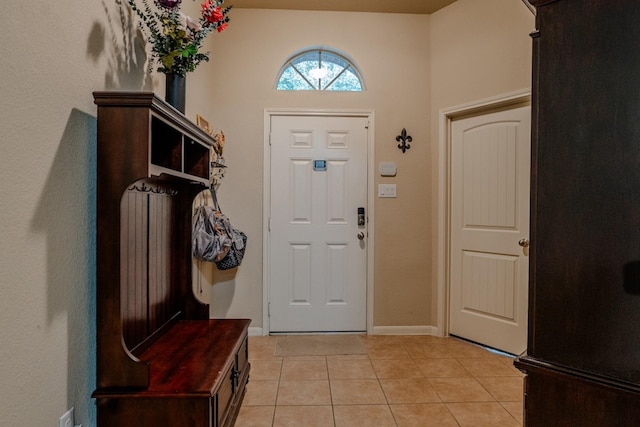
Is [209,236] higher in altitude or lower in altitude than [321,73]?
lower

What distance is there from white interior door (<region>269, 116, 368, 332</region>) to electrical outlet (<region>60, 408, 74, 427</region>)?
2074 mm

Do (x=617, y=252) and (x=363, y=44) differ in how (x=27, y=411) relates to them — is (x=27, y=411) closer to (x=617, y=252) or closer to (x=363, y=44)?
(x=617, y=252)

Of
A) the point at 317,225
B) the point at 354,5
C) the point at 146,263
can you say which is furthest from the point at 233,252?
the point at 354,5

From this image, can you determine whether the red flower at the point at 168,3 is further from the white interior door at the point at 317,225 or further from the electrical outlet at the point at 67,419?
the white interior door at the point at 317,225

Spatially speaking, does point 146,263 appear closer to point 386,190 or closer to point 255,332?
point 255,332

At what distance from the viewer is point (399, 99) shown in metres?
3.27

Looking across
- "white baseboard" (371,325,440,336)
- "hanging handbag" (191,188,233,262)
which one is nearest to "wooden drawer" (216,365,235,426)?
"hanging handbag" (191,188,233,262)

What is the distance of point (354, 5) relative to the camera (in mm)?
3135

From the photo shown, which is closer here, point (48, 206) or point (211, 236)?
point (48, 206)

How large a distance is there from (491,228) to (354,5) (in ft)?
7.43

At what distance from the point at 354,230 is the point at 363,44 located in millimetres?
1715

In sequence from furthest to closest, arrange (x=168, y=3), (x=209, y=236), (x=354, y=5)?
(x=354, y=5) → (x=209, y=236) → (x=168, y=3)

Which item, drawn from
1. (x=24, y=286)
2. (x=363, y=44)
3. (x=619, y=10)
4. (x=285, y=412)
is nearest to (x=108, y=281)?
(x=24, y=286)

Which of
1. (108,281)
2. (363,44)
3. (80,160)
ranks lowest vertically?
(108,281)
